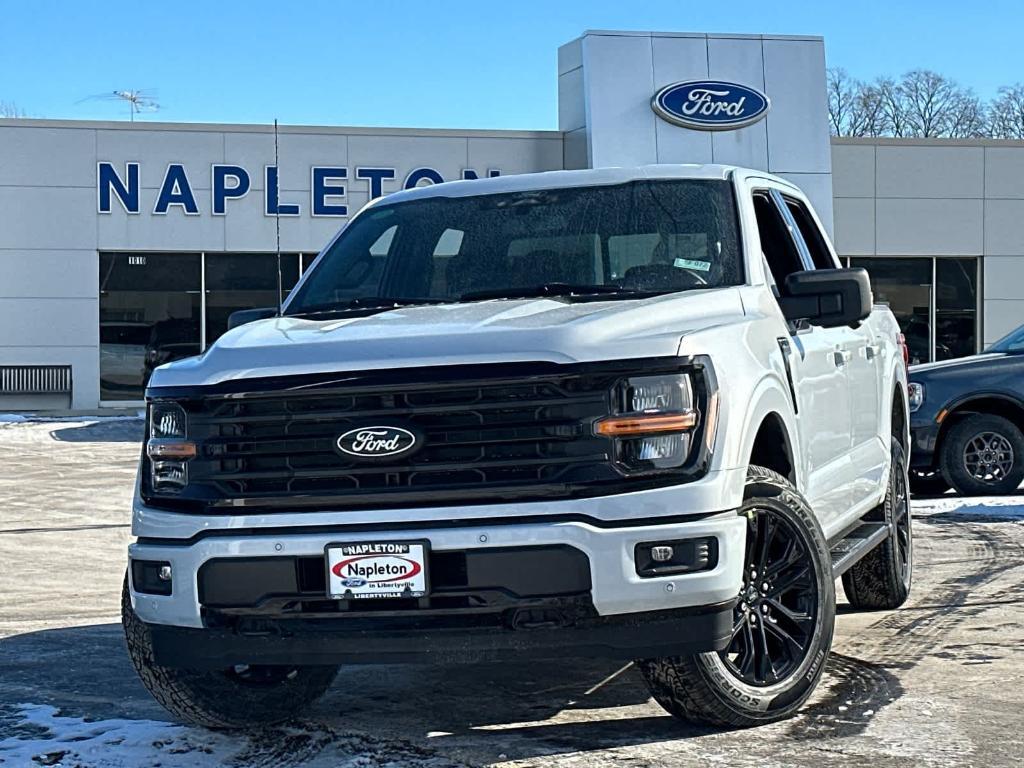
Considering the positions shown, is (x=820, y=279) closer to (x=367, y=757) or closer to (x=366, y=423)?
(x=366, y=423)

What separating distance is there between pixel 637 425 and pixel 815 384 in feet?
5.51

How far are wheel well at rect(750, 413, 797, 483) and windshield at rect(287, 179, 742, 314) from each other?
0.63 meters

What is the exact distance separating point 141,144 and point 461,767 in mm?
23465

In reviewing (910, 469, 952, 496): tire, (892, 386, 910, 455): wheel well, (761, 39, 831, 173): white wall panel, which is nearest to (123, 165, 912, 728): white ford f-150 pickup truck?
(892, 386, 910, 455): wheel well

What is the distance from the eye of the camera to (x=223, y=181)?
26.5m

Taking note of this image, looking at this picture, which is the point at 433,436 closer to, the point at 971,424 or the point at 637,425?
the point at 637,425

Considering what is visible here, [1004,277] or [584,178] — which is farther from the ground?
[1004,277]

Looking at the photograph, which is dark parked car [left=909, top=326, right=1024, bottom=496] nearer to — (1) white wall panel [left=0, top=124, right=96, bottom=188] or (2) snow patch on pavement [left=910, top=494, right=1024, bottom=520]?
(2) snow patch on pavement [left=910, top=494, right=1024, bottom=520]

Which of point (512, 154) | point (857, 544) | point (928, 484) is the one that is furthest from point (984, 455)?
point (512, 154)

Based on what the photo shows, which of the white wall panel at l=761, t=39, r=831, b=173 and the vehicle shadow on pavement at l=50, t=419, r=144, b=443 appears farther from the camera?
the white wall panel at l=761, t=39, r=831, b=173

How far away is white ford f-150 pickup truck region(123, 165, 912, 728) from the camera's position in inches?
166

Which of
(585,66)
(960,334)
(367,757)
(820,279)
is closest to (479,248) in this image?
(820,279)

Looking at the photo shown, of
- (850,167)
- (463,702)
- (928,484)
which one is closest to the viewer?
(463,702)

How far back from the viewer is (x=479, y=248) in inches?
230
